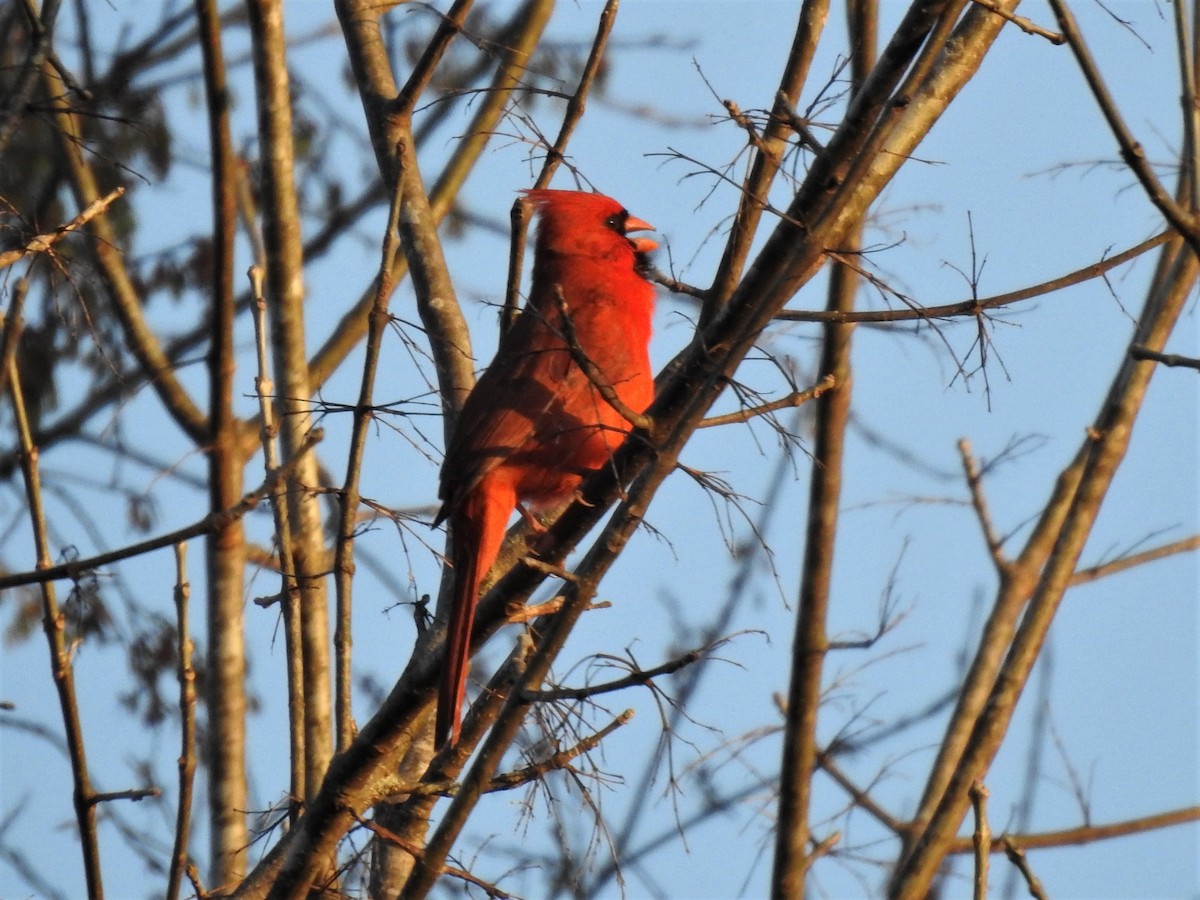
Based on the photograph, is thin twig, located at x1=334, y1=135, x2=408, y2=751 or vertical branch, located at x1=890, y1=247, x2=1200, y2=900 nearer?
thin twig, located at x1=334, y1=135, x2=408, y2=751

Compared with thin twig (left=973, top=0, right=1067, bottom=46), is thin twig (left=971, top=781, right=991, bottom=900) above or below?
below

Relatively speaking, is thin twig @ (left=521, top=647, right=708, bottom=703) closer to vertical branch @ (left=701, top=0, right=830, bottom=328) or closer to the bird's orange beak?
vertical branch @ (left=701, top=0, right=830, bottom=328)

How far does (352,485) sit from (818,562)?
1.92 m

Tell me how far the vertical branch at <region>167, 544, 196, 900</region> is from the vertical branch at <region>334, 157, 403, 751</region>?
31 cm

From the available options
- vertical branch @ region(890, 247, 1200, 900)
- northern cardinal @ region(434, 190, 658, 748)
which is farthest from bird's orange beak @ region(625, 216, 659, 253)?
vertical branch @ region(890, 247, 1200, 900)

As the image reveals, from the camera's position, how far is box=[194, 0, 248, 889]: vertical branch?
4949 millimetres

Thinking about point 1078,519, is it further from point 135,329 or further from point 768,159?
point 135,329

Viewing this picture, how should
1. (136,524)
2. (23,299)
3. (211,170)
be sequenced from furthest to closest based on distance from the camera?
(136,524), (211,170), (23,299)

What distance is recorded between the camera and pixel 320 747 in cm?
364

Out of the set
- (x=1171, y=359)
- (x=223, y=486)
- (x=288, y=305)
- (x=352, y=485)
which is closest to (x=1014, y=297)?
(x=1171, y=359)

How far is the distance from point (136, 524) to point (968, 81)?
5.79m

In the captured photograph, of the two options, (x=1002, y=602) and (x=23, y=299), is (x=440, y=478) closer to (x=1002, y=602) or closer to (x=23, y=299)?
(x=23, y=299)

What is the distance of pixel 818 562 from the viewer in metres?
4.54

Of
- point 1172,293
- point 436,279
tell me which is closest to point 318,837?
point 436,279
